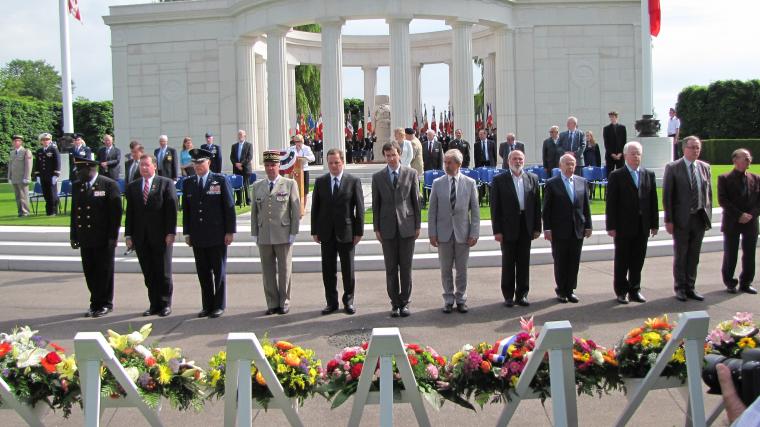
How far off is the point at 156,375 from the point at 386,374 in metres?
1.51

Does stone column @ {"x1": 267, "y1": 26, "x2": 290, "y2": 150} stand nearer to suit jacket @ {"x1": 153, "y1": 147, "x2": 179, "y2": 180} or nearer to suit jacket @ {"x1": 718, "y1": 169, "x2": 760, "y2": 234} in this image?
suit jacket @ {"x1": 153, "y1": 147, "x2": 179, "y2": 180}

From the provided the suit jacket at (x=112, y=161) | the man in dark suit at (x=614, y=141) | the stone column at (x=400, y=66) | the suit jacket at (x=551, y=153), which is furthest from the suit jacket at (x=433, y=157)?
the suit jacket at (x=112, y=161)

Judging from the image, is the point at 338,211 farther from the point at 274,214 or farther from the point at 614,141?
the point at 614,141

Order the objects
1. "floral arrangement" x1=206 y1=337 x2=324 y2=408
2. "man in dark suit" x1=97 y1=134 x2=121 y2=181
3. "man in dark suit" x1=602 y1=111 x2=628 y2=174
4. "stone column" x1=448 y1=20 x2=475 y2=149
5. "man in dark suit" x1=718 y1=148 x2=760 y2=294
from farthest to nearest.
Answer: "stone column" x1=448 y1=20 x2=475 y2=149 < "man in dark suit" x1=602 y1=111 x2=628 y2=174 < "man in dark suit" x1=97 y1=134 x2=121 y2=181 < "man in dark suit" x1=718 y1=148 x2=760 y2=294 < "floral arrangement" x1=206 y1=337 x2=324 y2=408

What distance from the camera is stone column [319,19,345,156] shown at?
Answer: 2409 cm

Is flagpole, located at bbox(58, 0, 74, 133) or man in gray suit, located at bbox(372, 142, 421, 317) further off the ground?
flagpole, located at bbox(58, 0, 74, 133)

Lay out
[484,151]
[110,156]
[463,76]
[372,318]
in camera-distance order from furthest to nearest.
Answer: [463,76] < [484,151] < [110,156] < [372,318]

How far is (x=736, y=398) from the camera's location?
2760 millimetres

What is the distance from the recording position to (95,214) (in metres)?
9.25

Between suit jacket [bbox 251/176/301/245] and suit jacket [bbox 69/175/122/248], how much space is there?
179 cm

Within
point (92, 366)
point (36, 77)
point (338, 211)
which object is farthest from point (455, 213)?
point (36, 77)

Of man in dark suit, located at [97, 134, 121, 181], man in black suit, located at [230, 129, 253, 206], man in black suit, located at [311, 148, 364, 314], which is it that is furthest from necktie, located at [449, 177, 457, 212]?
man in dark suit, located at [97, 134, 121, 181]

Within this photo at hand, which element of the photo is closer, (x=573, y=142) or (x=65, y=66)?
(x=573, y=142)

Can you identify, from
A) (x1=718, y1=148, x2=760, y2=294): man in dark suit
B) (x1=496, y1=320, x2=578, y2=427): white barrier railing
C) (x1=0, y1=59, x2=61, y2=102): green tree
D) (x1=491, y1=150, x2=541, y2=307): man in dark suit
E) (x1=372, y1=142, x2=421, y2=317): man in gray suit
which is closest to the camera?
(x1=496, y1=320, x2=578, y2=427): white barrier railing
